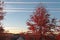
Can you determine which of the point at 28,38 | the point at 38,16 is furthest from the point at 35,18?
the point at 28,38

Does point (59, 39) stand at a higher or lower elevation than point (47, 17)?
lower

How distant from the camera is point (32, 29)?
3297 cm

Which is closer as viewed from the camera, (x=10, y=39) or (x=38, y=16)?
(x=38, y=16)

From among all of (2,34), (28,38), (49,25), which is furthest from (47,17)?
(2,34)

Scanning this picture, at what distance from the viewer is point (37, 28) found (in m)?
32.8

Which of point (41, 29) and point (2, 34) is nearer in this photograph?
point (41, 29)

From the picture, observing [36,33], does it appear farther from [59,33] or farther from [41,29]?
[59,33]

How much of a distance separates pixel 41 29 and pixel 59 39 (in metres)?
2.62

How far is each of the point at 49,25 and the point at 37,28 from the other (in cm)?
167

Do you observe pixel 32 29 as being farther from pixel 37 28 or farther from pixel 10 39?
pixel 10 39

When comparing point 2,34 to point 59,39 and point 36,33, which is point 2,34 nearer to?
point 36,33

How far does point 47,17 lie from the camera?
33.8 metres

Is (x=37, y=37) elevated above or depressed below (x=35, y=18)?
below

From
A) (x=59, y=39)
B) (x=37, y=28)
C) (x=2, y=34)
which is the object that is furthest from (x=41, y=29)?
(x=2, y=34)
